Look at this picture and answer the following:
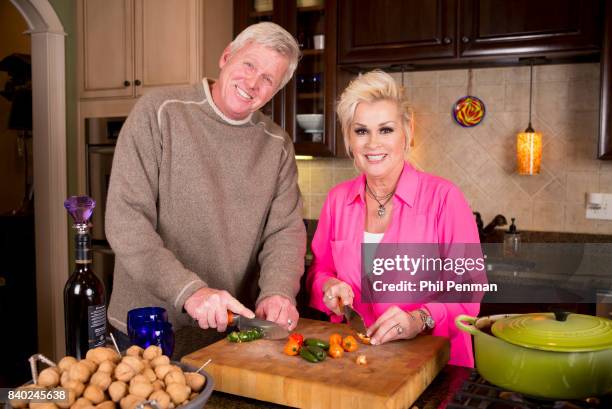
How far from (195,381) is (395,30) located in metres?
2.47

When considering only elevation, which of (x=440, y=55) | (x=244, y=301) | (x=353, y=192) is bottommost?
(x=244, y=301)

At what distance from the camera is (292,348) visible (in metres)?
1.22

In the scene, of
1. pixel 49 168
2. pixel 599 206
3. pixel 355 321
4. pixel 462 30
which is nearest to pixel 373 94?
pixel 355 321

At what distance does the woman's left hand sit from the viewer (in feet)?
4.31

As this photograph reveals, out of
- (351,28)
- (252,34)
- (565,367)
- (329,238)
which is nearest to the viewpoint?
(565,367)

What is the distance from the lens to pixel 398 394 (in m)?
1.04

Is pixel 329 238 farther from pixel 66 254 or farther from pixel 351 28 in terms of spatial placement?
pixel 66 254

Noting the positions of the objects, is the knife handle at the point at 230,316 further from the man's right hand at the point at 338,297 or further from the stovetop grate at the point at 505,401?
the stovetop grate at the point at 505,401

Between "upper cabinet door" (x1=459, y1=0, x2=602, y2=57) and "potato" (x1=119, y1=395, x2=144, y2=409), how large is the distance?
8.09 feet

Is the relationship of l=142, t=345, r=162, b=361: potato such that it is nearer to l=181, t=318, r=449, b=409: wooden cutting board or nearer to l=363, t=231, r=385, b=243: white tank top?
l=181, t=318, r=449, b=409: wooden cutting board

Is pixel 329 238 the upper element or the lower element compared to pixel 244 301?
upper

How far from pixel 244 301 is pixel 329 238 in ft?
1.04

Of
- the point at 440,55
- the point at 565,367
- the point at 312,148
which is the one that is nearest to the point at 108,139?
the point at 312,148

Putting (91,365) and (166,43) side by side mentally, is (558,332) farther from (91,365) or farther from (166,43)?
(166,43)
